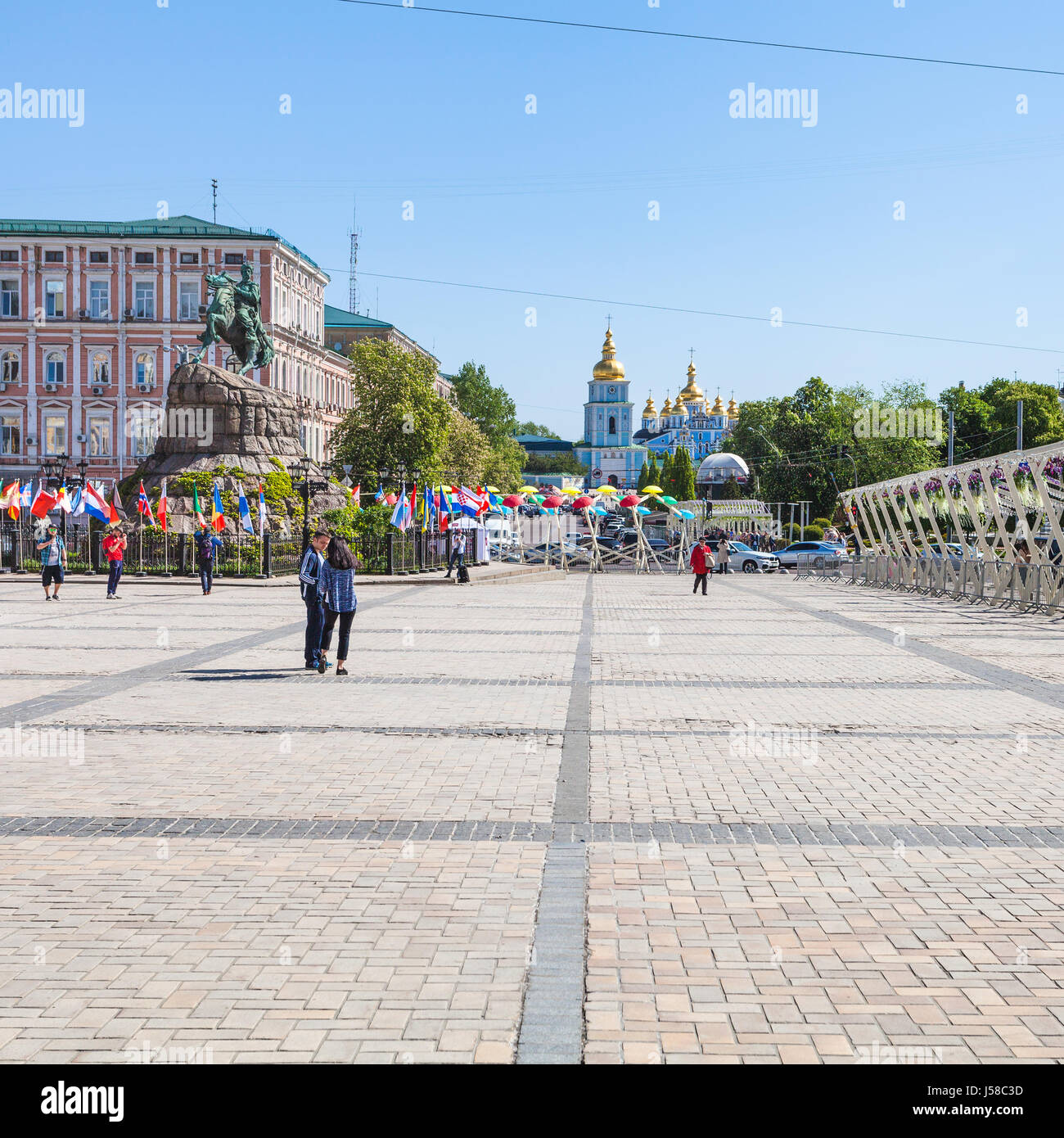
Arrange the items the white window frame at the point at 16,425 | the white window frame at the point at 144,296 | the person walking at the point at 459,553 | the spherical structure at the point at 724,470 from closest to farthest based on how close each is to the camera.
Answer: the person walking at the point at 459,553 → the white window frame at the point at 16,425 → the white window frame at the point at 144,296 → the spherical structure at the point at 724,470

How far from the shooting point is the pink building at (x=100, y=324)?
6800 centimetres

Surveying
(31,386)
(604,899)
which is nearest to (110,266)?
(31,386)

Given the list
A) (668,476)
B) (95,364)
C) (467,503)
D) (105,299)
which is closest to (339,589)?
(467,503)

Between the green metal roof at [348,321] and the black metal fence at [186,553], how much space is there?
63.0 metres

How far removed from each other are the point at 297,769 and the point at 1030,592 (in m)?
19.6

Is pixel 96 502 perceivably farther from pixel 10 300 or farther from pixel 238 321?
pixel 10 300

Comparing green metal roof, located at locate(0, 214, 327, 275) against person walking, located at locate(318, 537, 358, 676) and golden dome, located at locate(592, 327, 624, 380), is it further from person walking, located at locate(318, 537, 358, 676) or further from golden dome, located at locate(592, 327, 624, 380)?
golden dome, located at locate(592, 327, 624, 380)

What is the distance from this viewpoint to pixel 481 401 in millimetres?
95250

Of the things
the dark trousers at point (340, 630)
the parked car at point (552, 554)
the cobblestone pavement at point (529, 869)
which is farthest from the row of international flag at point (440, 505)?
the cobblestone pavement at point (529, 869)

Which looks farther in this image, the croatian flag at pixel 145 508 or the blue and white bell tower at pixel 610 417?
the blue and white bell tower at pixel 610 417

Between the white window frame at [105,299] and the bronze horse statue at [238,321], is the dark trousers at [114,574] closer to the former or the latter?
the bronze horse statue at [238,321]

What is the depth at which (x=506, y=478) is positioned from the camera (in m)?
87.6

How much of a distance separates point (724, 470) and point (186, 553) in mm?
60164
